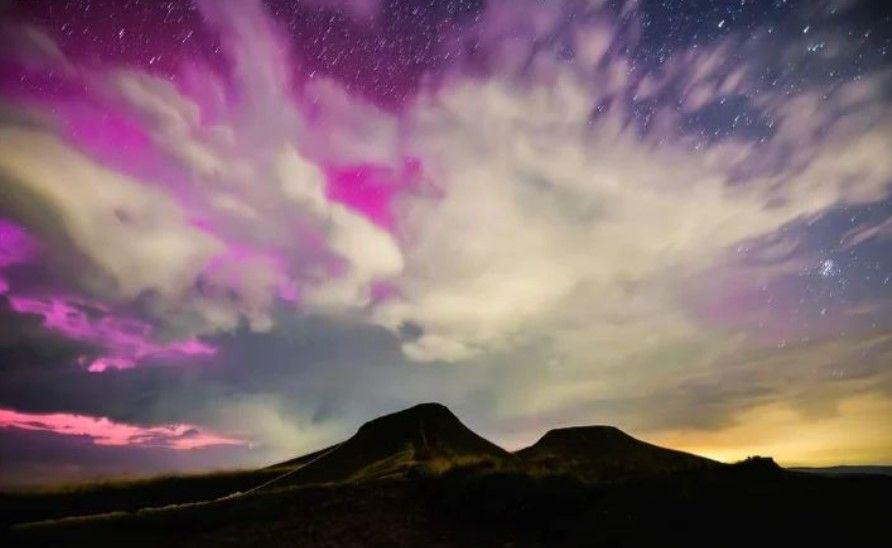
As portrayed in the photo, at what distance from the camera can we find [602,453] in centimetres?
3728

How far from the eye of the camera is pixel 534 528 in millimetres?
21594

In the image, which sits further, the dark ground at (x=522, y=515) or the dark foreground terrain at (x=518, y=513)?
the dark foreground terrain at (x=518, y=513)

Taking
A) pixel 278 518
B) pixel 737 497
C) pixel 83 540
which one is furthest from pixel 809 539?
pixel 83 540

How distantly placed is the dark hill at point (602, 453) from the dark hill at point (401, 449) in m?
2.79

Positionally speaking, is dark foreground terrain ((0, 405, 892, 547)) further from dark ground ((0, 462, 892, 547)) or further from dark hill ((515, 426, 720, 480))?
dark hill ((515, 426, 720, 480))

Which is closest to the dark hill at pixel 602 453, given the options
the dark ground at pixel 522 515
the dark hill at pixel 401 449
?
the dark hill at pixel 401 449

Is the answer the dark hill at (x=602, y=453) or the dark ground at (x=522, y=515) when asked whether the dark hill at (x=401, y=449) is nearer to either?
the dark hill at (x=602, y=453)

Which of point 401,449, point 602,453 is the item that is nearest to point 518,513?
point 401,449

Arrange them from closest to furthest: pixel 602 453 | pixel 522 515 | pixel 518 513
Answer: pixel 522 515
pixel 518 513
pixel 602 453

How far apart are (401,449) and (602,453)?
1456cm

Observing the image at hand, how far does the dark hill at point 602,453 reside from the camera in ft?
110

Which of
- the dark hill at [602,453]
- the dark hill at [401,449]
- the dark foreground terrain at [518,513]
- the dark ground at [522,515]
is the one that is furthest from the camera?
the dark hill at [602,453]

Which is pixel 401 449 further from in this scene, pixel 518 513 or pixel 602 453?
pixel 518 513

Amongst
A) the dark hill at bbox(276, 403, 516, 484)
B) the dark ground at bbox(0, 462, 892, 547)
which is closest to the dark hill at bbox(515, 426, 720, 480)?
the dark hill at bbox(276, 403, 516, 484)
